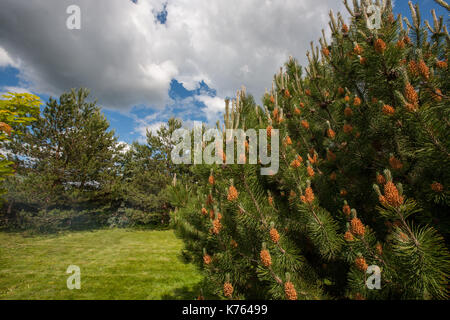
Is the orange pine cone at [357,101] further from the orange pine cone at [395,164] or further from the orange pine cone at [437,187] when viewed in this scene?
the orange pine cone at [437,187]

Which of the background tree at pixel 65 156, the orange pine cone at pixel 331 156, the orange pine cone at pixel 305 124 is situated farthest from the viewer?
the background tree at pixel 65 156

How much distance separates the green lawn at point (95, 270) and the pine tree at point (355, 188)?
5.65 ft

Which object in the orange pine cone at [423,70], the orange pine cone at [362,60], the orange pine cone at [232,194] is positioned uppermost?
the orange pine cone at [362,60]

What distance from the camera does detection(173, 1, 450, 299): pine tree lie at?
123 cm

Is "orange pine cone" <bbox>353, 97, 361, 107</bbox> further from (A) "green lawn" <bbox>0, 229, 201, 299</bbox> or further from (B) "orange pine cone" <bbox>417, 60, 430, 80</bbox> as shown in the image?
(A) "green lawn" <bbox>0, 229, 201, 299</bbox>

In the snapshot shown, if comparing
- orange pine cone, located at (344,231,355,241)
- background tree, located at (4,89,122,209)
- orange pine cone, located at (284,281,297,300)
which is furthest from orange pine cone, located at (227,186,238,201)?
background tree, located at (4,89,122,209)

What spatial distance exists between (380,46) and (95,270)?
991cm

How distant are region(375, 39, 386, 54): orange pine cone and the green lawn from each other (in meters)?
3.31

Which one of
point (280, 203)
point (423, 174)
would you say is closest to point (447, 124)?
point (423, 174)

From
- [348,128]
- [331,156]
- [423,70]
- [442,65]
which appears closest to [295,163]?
[331,156]

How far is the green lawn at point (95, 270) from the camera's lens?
5.29m

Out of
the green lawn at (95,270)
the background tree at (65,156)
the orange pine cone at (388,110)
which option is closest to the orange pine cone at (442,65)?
the orange pine cone at (388,110)

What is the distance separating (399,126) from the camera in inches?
59.1

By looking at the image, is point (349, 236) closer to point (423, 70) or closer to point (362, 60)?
point (423, 70)
